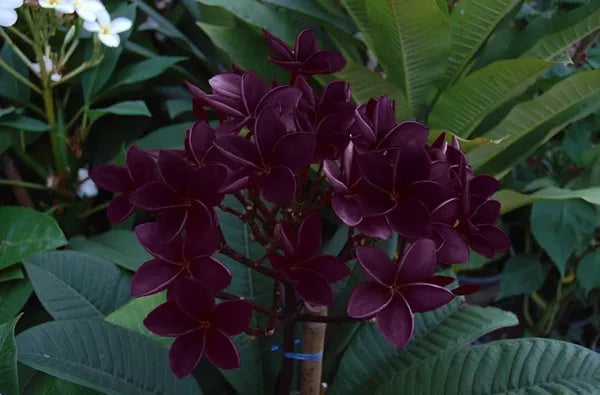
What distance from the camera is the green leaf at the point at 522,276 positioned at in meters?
1.43

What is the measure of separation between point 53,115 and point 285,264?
2.71ft

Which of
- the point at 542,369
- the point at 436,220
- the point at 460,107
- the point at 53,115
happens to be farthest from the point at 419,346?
the point at 53,115

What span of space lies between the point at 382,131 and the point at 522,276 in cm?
90

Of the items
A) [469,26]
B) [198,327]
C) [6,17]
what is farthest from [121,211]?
[469,26]

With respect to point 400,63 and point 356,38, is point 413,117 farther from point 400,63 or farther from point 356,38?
point 356,38

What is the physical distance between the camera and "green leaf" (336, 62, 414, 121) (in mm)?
1211

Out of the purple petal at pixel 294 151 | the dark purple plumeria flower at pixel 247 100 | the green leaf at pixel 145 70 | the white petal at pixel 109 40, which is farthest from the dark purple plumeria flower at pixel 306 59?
the green leaf at pixel 145 70

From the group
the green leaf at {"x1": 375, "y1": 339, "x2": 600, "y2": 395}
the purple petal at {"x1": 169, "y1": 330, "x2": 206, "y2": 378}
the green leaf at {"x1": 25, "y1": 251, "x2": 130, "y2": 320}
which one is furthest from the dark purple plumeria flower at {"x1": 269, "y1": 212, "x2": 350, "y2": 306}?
the green leaf at {"x1": 25, "y1": 251, "x2": 130, "y2": 320}

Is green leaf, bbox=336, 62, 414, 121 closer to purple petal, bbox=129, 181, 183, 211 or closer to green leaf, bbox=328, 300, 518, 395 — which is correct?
green leaf, bbox=328, 300, 518, 395

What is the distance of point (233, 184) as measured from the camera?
60 cm

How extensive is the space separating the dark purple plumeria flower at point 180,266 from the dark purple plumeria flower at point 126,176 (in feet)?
0.17

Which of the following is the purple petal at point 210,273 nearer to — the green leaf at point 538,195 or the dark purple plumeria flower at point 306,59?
the dark purple plumeria flower at point 306,59

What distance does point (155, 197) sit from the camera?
24.2 inches

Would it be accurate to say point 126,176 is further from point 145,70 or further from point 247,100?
point 145,70
